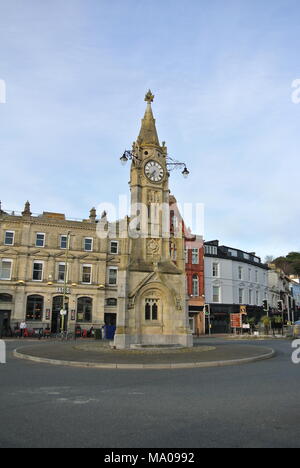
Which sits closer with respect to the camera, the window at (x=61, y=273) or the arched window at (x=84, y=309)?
the window at (x=61, y=273)

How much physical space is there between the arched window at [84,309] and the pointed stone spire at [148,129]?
81.1 ft

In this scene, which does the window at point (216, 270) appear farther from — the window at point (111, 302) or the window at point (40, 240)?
the window at point (40, 240)

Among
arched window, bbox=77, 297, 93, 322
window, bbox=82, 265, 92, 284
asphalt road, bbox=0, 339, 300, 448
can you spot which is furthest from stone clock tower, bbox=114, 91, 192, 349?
arched window, bbox=77, 297, 93, 322

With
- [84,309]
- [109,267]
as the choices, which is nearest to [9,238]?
[84,309]

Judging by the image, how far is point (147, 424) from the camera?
21.1 feet

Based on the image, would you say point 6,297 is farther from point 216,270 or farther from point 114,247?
point 216,270

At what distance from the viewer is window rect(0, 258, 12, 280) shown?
1645 inches

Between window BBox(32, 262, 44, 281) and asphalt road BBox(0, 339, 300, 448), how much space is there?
A: 31459mm

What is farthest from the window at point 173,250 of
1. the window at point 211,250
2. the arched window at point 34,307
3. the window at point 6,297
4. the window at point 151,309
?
the window at point 211,250

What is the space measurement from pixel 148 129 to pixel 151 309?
13096mm

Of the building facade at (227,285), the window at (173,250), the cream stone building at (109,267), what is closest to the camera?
the cream stone building at (109,267)

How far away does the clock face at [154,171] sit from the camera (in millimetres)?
25484
